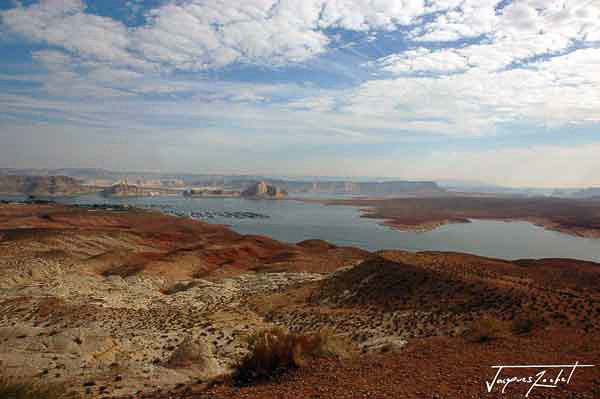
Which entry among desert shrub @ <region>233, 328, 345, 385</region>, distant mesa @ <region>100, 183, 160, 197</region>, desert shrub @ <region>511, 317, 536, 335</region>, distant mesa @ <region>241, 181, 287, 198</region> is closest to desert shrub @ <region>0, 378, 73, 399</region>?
desert shrub @ <region>233, 328, 345, 385</region>

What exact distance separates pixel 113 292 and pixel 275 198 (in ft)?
547

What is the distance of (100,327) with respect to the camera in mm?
11398

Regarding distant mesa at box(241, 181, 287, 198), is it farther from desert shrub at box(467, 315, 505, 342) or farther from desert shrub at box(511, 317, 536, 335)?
desert shrub at box(467, 315, 505, 342)

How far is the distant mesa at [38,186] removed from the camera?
161 meters

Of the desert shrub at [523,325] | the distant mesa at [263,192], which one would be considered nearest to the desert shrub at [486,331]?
the desert shrub at [523,325]

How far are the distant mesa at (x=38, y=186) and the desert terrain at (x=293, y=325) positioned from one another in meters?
165

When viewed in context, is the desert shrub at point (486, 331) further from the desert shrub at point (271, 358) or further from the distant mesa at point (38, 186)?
the distant mesa at point (38, 186)

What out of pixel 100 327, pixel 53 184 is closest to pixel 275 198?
pixel 53 184

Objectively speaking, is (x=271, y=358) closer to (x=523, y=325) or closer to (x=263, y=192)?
(x=523, y=325)

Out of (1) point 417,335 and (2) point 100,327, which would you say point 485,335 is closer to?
(1) point 417,335

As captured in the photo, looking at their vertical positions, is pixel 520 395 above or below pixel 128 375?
above
